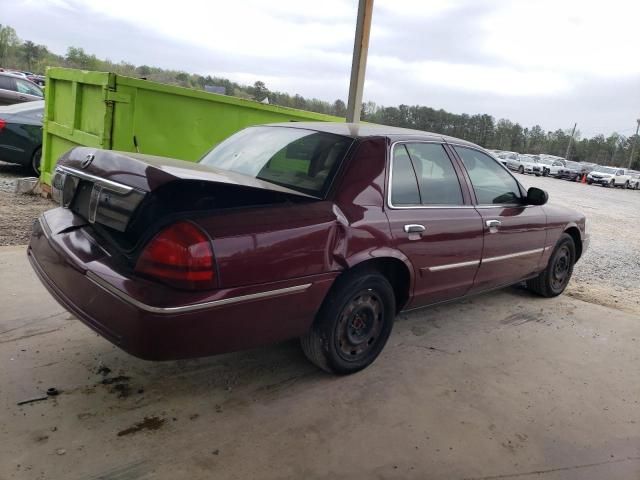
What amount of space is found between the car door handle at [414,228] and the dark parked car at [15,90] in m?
14.2

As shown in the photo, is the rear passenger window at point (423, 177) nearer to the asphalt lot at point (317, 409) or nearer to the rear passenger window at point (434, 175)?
the rear passenger window at point (434, 175)

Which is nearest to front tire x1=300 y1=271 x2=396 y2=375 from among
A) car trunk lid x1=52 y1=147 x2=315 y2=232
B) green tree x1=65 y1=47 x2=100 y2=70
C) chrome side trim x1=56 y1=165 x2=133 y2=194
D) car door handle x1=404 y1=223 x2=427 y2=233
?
car door handle x1=404 y1=223 x2=427 y2=233

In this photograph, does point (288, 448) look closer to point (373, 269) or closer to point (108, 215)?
point (373, 269)

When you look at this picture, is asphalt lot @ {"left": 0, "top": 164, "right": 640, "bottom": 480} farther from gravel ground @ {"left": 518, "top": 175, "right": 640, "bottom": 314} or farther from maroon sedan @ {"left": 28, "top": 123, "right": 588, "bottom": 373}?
gravel ground @ {"left": 518, "top": 175, "right": 640, "bottom": 314}

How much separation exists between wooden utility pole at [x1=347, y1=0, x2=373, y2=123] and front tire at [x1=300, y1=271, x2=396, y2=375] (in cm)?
427

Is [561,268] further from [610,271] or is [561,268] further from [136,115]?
[136,115]

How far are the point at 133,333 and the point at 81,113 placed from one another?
490 centimetres

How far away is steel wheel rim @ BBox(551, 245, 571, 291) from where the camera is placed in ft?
17.5

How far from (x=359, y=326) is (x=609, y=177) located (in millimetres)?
37358

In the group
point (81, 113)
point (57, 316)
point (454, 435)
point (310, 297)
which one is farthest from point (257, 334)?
point (81, 113)

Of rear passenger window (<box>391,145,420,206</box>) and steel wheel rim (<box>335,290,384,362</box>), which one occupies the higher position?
rear passenger window (<box>391,145,420,206</box>)

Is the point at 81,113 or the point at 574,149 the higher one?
the point at 574,149

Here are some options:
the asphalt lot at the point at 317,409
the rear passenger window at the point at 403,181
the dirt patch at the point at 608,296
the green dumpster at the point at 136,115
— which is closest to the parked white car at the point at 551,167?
the dirt patch at the point at 608,296

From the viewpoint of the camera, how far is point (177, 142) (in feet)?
20.7
